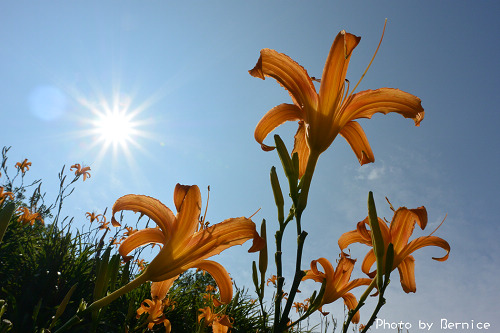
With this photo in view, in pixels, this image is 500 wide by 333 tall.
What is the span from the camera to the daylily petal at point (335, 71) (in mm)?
1069

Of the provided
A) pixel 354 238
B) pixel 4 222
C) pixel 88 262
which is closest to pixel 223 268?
pixel 354 238

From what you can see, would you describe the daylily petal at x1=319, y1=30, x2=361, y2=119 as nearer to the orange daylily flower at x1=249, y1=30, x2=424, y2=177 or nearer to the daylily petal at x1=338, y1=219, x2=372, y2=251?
the orange daylily flower at x1=249, y1=30, x2=424, y2=177

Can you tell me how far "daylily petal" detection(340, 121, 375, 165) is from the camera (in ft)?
4.04

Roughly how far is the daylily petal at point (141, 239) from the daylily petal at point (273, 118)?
1.60ft

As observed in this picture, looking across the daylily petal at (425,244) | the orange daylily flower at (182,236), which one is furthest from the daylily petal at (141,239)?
the daylily petal at (425,244)

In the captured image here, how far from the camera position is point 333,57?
110 centimetres

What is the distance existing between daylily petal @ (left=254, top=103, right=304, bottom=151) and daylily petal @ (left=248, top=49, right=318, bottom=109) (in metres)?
0.05

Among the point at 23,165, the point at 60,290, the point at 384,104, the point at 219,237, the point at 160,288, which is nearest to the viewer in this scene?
the point at 219,237

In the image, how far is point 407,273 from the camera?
1.30 metres

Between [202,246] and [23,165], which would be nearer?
[202,246]

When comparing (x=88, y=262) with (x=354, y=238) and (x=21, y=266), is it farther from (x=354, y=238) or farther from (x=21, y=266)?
(x=354, y=238)

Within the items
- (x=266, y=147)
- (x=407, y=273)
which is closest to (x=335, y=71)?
(x=266, y=147)

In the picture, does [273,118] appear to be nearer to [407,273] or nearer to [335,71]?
[335,71]

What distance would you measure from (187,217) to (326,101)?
637 millimetres
